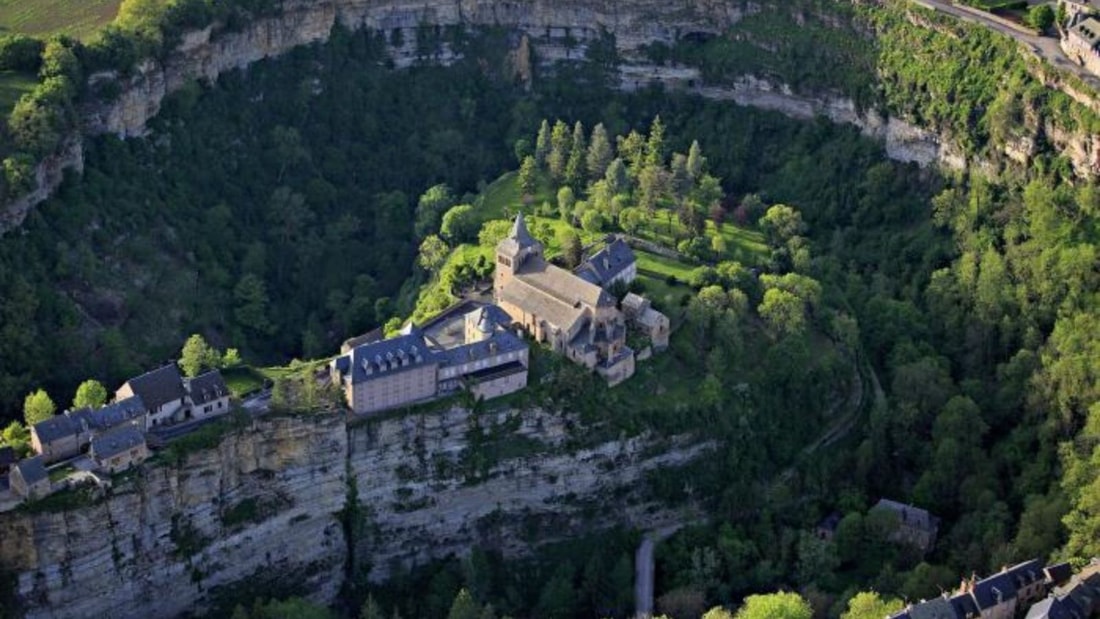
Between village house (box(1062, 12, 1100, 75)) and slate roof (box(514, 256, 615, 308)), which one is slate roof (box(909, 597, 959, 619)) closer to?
slate roof (box(514, 256, 615, 308))

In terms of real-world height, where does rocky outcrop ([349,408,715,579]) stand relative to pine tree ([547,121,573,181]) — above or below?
below

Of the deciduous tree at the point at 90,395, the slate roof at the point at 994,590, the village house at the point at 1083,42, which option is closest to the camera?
the slate roof at the point at 994,590

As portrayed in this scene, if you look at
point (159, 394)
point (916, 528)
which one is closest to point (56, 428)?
point (159, 394)

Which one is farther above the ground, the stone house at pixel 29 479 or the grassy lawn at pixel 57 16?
the grassy lawn at pixel 57 16

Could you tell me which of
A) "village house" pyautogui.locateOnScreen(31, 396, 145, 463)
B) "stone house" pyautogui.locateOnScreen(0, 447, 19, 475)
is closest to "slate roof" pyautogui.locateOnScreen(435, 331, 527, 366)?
"village house" pyautogui.locateOnScreen(31, 396, 145, 463)

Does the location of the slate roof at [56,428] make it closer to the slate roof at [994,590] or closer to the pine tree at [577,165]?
the slate roof at [994,590]

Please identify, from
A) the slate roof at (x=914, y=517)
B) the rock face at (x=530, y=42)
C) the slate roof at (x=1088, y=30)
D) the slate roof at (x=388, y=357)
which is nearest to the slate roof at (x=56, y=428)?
the slate roof at (x=388, y=357)

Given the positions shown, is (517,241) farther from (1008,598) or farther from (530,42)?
(530,42)
